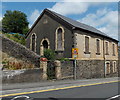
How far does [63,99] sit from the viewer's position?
650 centimetres

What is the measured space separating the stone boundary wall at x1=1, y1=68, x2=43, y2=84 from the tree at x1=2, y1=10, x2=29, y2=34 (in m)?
29.6

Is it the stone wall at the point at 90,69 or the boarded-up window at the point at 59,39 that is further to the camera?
the boarded-up window at the point at 59,39

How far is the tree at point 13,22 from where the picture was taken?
39775mm

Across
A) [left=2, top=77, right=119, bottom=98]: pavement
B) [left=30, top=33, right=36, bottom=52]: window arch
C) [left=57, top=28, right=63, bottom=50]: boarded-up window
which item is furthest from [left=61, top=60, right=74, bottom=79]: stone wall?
[left=30, top=33, right=36, bottom=52]: window arch

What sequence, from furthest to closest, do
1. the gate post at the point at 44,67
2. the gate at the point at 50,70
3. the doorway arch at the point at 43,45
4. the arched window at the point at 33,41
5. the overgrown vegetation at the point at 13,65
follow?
1. the arched window at the point at 33,41
2. the doorway arch at the point at 43,45
3. the gate at the point at 50,70
4. the gate post at the point at 44,67
5. the overgrown vegetation at the point at 13,65

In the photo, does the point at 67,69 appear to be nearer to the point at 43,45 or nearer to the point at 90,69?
the point at 90,69

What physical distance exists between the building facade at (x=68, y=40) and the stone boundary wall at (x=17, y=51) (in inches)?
204

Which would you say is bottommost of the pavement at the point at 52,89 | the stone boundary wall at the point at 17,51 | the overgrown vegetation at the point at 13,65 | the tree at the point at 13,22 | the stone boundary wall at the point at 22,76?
the pavement at the point at 52,89

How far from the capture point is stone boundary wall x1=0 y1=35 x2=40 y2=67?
44.7 ft

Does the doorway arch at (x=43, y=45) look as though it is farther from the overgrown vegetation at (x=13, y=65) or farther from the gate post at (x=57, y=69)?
the overgrown vegetation at (x=13, y=65)

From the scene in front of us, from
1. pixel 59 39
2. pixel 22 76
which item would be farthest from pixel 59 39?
pixel 22 76

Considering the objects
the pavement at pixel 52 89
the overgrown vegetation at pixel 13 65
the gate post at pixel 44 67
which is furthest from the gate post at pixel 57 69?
the pavement at pixel 52 89

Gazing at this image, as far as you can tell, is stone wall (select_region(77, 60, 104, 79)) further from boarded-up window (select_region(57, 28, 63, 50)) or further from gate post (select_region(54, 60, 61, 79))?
gate post (select_region(54, 60, 61, 79))

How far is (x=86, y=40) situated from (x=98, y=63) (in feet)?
14.1
